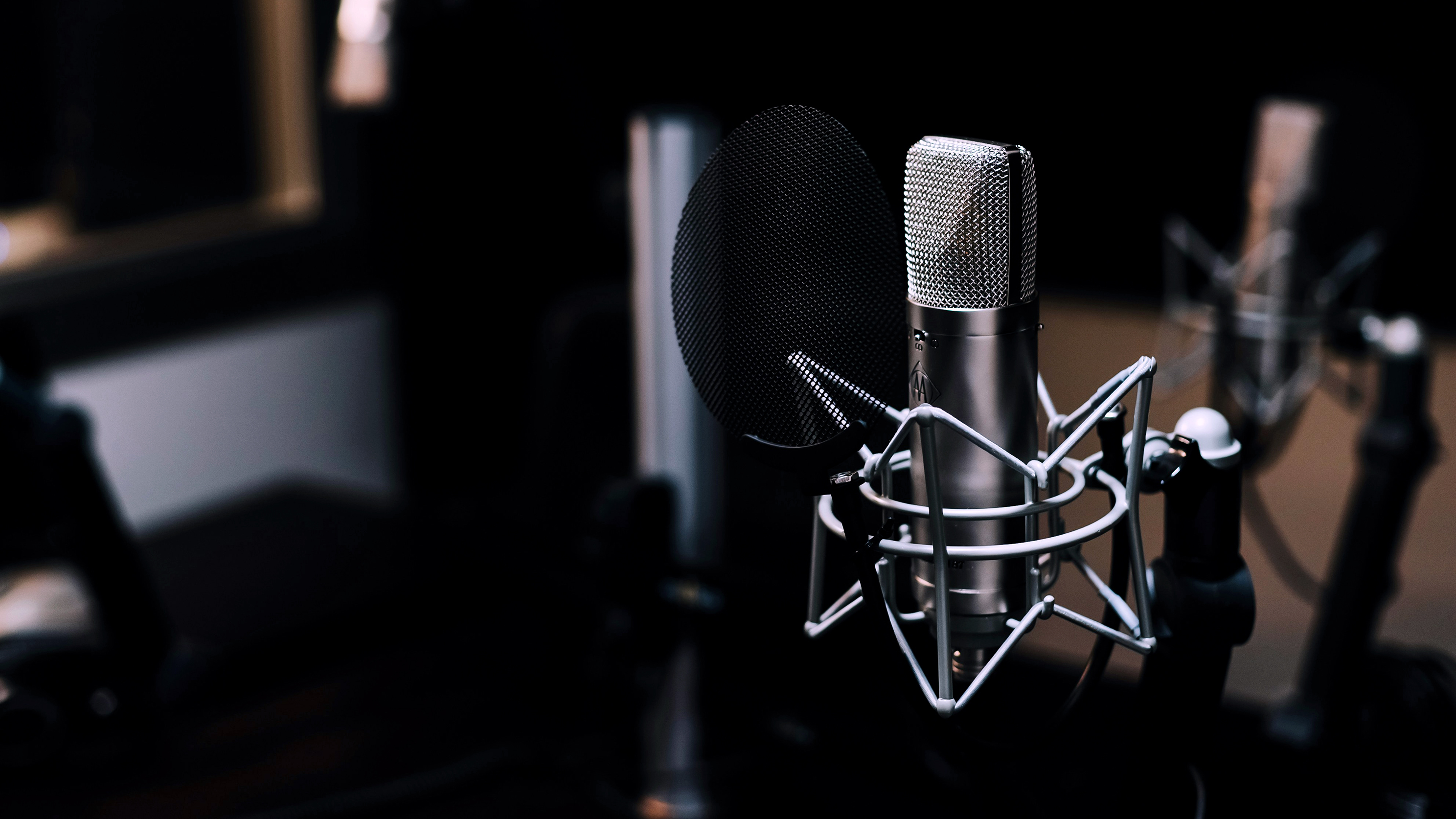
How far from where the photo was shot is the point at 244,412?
2193mm

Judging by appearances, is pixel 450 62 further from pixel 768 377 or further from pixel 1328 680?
pixel 768 377

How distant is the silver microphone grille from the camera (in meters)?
0.42

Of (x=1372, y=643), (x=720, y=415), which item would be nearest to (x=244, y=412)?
(x=1372, y=643)

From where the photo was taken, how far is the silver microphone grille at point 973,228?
0.42 metres

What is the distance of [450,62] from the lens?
7.21 ft

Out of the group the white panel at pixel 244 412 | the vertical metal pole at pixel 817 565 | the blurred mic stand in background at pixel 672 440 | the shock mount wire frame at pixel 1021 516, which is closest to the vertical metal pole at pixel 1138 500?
the shock mount wire frame at pixel 1021 516

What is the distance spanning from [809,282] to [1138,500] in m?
0.14

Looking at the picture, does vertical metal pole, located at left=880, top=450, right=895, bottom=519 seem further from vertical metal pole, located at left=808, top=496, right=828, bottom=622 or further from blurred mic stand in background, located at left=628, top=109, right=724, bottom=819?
blurred mic stand in background, located at left=628, top=109, right=724, bottom=819

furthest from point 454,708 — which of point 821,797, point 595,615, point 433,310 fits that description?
point 433,310

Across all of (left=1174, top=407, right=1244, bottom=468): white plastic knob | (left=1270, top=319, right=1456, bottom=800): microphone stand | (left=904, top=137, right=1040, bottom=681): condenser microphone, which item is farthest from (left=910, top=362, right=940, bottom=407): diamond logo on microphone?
(left=1270, top=319, right=1456, bottom=800): microphone stand

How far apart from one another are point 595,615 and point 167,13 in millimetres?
1349

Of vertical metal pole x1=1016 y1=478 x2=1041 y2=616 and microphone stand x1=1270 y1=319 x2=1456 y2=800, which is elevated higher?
vertical metal pole x1=1016 y1=478 x2=1041 y2=616

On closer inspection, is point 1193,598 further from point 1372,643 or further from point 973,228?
point 1372,643

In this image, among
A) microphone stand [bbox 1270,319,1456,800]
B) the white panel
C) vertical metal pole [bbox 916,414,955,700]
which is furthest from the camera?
the white panel
